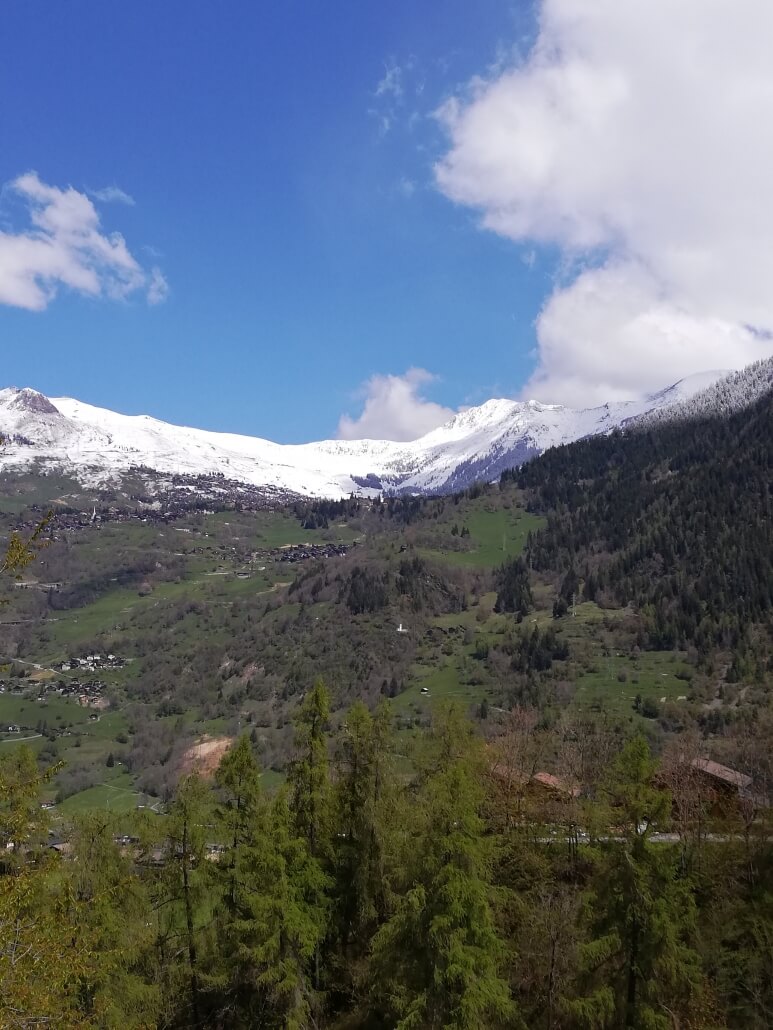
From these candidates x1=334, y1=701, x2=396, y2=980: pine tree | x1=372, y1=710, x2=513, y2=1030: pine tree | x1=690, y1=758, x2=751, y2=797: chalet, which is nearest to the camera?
x1=372, y1=710, x2=513, y2=1030: pine tree

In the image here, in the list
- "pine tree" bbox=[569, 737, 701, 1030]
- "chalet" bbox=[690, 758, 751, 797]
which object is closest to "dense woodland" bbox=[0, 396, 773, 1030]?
"pine tree" bbox=[569, 737, 701, 1030]

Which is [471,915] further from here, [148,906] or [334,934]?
[148,906]

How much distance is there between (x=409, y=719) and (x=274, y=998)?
15510 centimetres

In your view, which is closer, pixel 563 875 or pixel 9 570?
pixel 9 570

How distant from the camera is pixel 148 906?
4503 centimetres

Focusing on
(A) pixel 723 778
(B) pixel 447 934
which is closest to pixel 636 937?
(B) pixel 447 934

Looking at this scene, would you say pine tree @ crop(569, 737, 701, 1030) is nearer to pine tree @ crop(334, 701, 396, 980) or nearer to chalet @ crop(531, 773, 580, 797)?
pine tree @ crop(334, 701, 396, 980)

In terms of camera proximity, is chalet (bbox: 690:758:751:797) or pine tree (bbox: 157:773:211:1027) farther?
chalet (bbox: 690:758:751:797)

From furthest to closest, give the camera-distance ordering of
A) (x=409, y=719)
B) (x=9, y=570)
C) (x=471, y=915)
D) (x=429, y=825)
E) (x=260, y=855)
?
(x=409, y=719) < (x=260, y=855) < (x=429, y=825) < (x=471, y=915) < (x=9, y=570)

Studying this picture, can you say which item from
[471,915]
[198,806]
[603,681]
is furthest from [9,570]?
[603,681]

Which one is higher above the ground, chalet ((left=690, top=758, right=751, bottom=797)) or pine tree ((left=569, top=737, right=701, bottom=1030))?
pine tree ((left=569, top=737, right=701, bottom=1030))

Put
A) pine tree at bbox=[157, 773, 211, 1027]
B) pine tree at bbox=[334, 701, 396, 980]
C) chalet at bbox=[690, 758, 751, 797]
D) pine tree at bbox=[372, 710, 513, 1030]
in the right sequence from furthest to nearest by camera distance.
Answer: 1. chalet at bbox=[690, 758, 751, 797]
2. pine tree at bbox=[334, 701, 396, 980]
3. pine tree at bbox=[157, 773, 211, 1027]
4. pine tree at bbox=[372, 710, 513, 1030]

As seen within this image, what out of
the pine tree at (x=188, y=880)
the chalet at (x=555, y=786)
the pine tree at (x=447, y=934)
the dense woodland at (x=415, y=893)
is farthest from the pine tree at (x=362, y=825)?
the chalet at (x=555, y=786)

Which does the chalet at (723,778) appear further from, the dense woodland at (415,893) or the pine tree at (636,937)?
the pine tree at (636,937)
